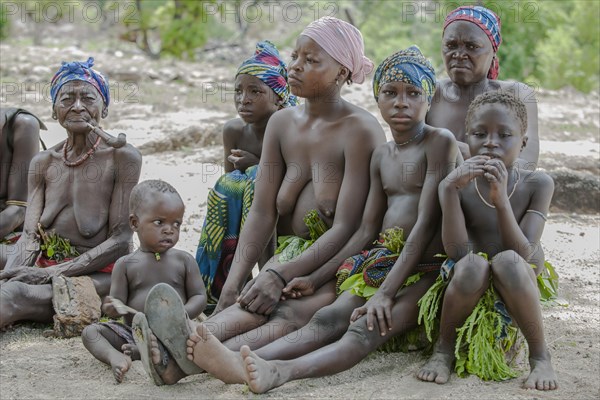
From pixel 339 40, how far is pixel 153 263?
4.40ft

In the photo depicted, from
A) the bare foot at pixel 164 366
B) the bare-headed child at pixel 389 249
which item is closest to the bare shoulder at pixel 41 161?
the bare-headed child at pixel 389 249

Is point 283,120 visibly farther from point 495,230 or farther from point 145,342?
point 145,342

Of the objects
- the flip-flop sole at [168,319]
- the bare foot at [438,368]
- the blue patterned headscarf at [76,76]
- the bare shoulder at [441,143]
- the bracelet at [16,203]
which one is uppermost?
the blue patterned headscarf at [76,76]

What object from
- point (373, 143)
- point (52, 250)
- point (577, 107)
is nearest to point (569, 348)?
point (373, 143)

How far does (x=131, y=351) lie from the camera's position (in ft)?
11.9

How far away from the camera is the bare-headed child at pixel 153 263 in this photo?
3.82m

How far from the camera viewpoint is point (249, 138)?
15.7 feet

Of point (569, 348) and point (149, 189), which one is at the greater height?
point (149, 189)

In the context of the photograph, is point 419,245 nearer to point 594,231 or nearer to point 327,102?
point 327,102

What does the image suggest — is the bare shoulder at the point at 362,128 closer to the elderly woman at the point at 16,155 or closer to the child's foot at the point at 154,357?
the child's foot at the point at 154,357

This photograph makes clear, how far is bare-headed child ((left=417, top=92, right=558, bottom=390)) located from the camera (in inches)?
131

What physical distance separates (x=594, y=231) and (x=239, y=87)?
315cm

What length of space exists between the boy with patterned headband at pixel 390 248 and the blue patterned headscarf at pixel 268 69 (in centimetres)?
82

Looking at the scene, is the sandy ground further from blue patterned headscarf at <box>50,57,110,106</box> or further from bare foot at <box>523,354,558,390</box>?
blue patterned headscarf at <box>50,57,110,106</box>
